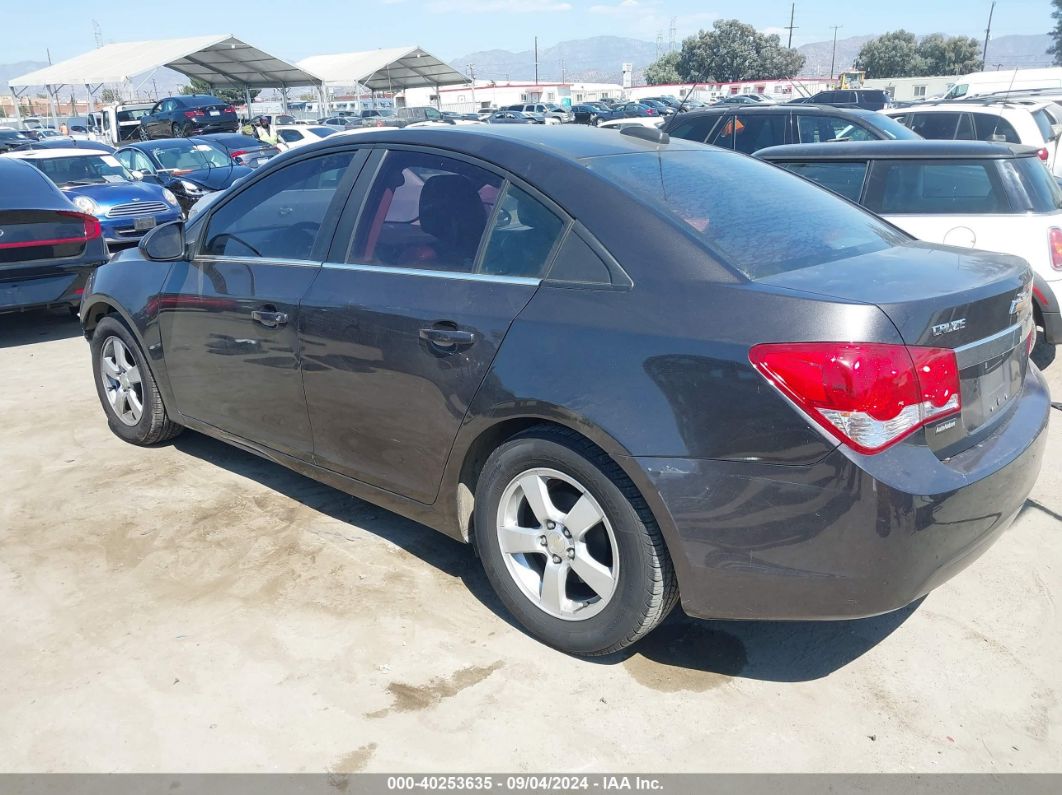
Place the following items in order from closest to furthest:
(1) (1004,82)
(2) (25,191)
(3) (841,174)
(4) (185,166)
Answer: (3) (841,174) → (2) (25,191) → (4) (185,166) → (1) (1004,82)

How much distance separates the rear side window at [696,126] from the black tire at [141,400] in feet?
23.8

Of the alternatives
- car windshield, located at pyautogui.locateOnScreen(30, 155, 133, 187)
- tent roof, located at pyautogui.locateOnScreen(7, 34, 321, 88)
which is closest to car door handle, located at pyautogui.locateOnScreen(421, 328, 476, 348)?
car windshield, located at pyautogui.locateOnScreen(30, 155, 133, 187)

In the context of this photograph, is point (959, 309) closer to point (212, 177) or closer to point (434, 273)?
point (434, 273)

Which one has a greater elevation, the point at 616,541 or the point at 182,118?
the point at 182,118

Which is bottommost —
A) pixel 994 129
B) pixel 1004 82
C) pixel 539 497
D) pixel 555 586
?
pixel 555 586

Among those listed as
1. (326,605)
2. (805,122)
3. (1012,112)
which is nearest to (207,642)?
(326,605)

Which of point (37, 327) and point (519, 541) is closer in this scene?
point (519, 541)

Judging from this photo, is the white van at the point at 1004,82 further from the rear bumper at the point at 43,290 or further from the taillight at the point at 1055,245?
the rear bumper at the point at 43,290

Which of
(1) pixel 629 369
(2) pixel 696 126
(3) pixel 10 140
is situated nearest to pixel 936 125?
(2) pixel 696 126

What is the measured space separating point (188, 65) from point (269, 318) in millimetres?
40485

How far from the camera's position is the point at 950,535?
252 centimetres

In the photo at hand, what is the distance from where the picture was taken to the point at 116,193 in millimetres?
11422

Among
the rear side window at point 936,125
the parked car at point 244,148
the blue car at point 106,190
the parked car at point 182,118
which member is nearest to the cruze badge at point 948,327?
the blue car at point 106,190

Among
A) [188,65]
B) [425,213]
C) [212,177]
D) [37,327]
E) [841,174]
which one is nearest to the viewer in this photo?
[425,213]
